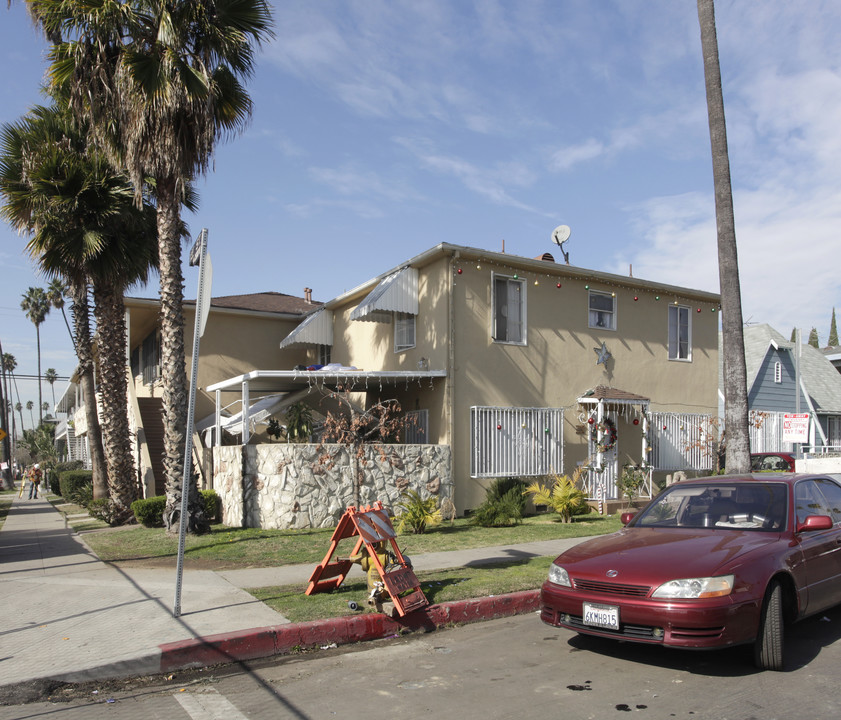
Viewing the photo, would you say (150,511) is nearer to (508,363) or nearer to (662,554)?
(508,363)

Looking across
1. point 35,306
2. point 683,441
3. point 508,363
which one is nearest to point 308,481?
point 508,363

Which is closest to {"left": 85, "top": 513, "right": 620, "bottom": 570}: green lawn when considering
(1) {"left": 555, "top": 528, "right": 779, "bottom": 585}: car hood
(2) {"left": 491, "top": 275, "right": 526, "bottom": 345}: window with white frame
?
(1) {"left": 555, "top": 528, "right": 779, "bottom": 585}: car hood

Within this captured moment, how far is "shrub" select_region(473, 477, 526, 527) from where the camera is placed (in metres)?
13.1

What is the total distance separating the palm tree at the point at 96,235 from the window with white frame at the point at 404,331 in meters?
5.91

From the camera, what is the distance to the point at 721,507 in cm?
Result: 644

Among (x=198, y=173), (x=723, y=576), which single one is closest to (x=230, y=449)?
(x=198, y=173)

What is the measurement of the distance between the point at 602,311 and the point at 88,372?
12.7 metres

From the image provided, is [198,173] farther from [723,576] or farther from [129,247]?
[723,576]

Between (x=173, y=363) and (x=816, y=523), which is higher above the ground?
(x=173, y=363)

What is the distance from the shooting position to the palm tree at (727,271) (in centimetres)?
1146

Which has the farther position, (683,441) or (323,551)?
(683,441)

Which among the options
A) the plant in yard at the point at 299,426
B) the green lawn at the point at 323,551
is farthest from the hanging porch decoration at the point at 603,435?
the plant in yard at the point at 299,426

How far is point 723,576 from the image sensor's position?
512cm

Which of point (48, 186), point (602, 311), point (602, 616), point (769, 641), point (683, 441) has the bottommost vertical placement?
point (769, 641)
